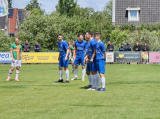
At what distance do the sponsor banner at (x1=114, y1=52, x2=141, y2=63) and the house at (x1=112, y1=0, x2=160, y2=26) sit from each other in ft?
81.7

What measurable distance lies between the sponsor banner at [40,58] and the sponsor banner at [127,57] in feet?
19.6

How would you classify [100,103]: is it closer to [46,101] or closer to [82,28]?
[46,101]

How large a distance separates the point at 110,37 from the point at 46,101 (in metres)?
43.6

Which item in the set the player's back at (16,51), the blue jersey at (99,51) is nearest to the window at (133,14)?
the player's back at (16,51)

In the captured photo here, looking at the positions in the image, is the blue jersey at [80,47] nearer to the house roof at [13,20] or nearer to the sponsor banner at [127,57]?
the sponsor banner at [127,57]

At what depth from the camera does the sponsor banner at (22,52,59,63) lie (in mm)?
33094

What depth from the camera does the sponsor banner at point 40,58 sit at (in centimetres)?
3309

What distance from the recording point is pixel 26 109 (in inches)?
300

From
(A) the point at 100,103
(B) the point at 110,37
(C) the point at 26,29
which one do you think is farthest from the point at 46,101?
(B) the point at 110,37

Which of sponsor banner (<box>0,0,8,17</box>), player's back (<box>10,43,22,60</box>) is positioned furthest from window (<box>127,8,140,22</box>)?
player's back (<box>10,43,22,60</box>)

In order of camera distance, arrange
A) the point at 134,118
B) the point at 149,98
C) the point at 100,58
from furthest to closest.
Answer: the point at 100,58
the point at 149,98
the point at 134,118

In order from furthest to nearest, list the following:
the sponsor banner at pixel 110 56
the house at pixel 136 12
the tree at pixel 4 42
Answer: the house at pixel 136 12 → the tree at pixel 4 42 → the sponsor banner at pixel 110 56

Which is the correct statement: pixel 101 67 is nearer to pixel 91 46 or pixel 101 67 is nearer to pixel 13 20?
pixel 91 46

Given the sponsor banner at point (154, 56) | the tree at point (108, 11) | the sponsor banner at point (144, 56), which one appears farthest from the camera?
the tree at point (108, 11)
